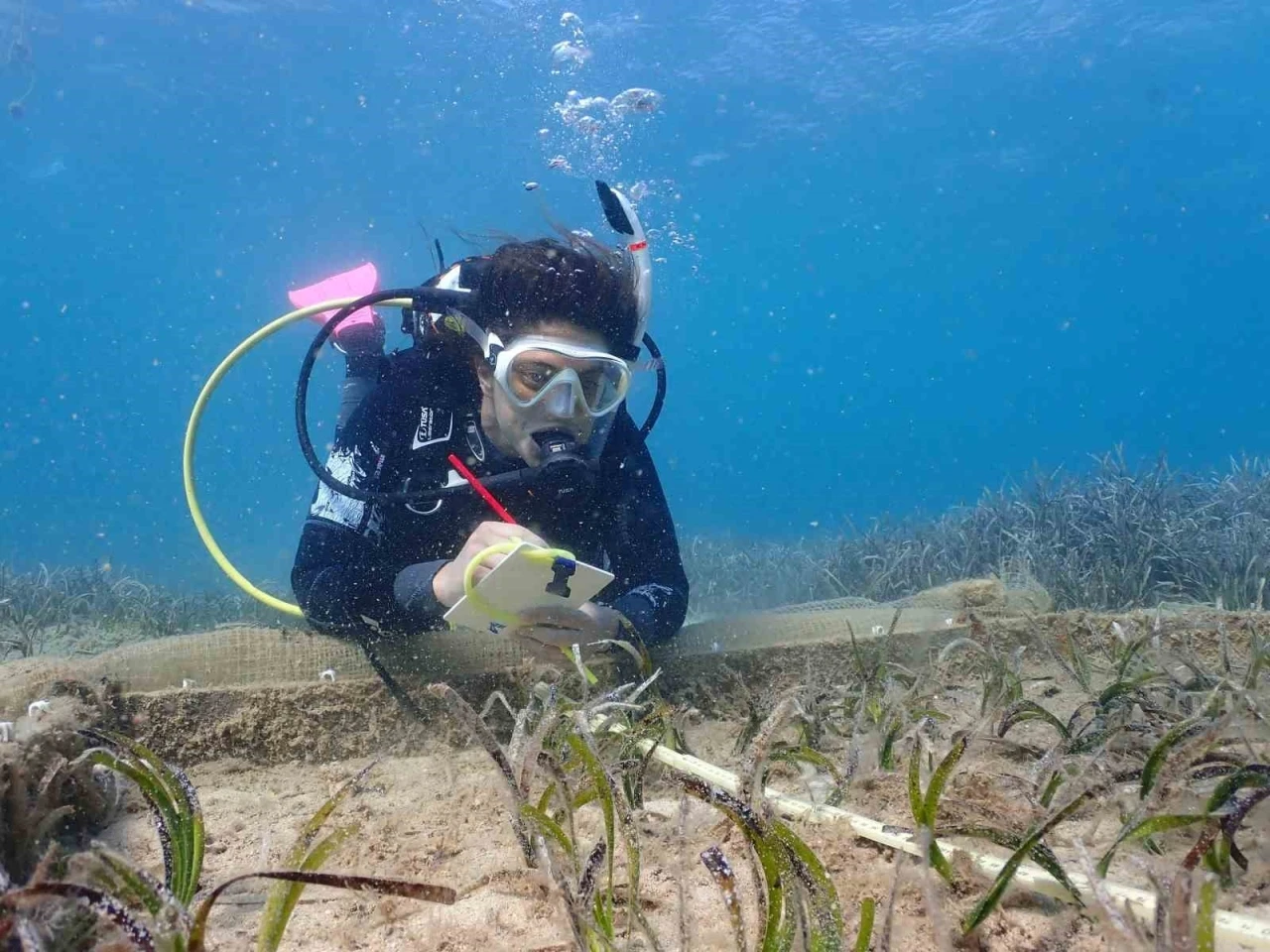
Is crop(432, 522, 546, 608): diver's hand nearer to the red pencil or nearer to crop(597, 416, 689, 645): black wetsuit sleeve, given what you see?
the red pencil

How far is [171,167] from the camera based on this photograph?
135ft

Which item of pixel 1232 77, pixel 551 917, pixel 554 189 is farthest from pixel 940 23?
pixel 551 917

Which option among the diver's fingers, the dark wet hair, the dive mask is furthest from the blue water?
the diver's fingers

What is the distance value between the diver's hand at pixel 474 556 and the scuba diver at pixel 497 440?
24cm

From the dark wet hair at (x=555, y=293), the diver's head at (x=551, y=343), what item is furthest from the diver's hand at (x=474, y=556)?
the dark wet hair at (x=555, y=293)

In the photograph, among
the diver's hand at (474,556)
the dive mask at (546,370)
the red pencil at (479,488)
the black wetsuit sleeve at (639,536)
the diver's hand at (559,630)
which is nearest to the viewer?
the diver's hand at (474,556)

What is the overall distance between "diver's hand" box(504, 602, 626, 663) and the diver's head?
3.18ft

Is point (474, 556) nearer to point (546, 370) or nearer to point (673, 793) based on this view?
point (673, 793)

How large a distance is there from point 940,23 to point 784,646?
110 feet

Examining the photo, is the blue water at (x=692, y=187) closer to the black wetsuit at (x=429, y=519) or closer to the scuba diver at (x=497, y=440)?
the scuba diver at (x=497, y=440)

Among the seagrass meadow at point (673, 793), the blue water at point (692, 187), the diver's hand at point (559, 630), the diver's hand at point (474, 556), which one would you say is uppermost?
the blue water at point (692, 187)

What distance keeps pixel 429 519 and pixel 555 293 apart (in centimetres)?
133

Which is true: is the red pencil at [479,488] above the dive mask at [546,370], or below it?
below

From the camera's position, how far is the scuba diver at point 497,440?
3332mm
